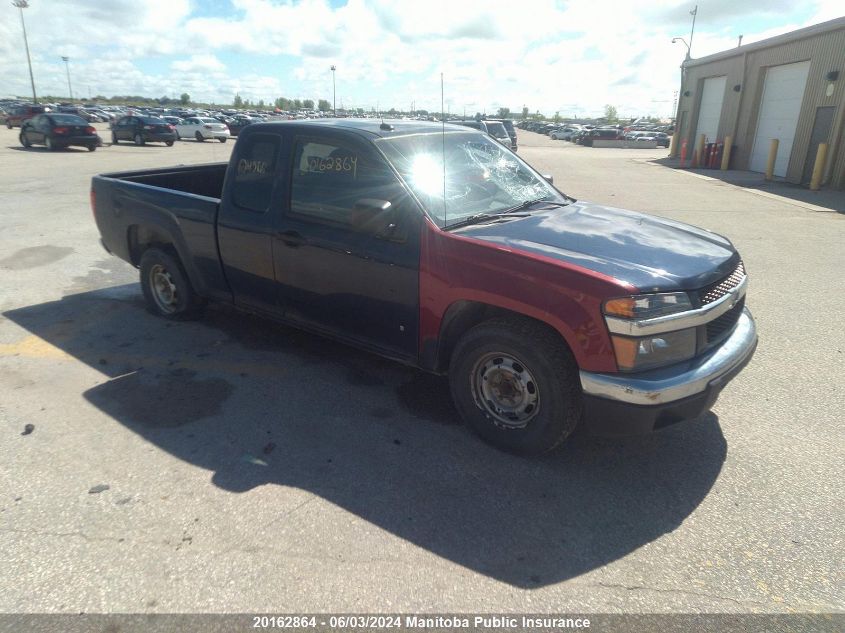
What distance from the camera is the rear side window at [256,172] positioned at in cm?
437

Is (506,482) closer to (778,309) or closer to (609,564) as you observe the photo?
(609,564)

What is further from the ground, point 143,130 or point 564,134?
point 143,130

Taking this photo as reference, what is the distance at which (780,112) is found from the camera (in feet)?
68.0

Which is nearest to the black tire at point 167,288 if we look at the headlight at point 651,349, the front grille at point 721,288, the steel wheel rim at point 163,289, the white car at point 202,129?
the steel wheel rim at point 163,289

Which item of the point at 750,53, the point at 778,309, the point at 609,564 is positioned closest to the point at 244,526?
the point at 609,564

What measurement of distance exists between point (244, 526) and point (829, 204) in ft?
53.3

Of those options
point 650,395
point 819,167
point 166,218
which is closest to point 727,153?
point 819,167

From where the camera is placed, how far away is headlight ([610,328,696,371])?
2869 mm

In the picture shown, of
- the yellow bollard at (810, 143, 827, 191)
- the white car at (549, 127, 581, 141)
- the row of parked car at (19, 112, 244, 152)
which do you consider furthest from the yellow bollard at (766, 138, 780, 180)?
the white car at (549, 127, 581, 141)

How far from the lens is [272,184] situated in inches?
171

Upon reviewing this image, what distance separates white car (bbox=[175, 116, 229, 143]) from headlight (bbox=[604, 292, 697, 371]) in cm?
3711

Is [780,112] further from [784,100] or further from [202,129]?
[202,129]

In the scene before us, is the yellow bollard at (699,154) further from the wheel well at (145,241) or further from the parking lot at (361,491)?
the wheel well at (145,241)

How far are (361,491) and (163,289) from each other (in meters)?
3.55
